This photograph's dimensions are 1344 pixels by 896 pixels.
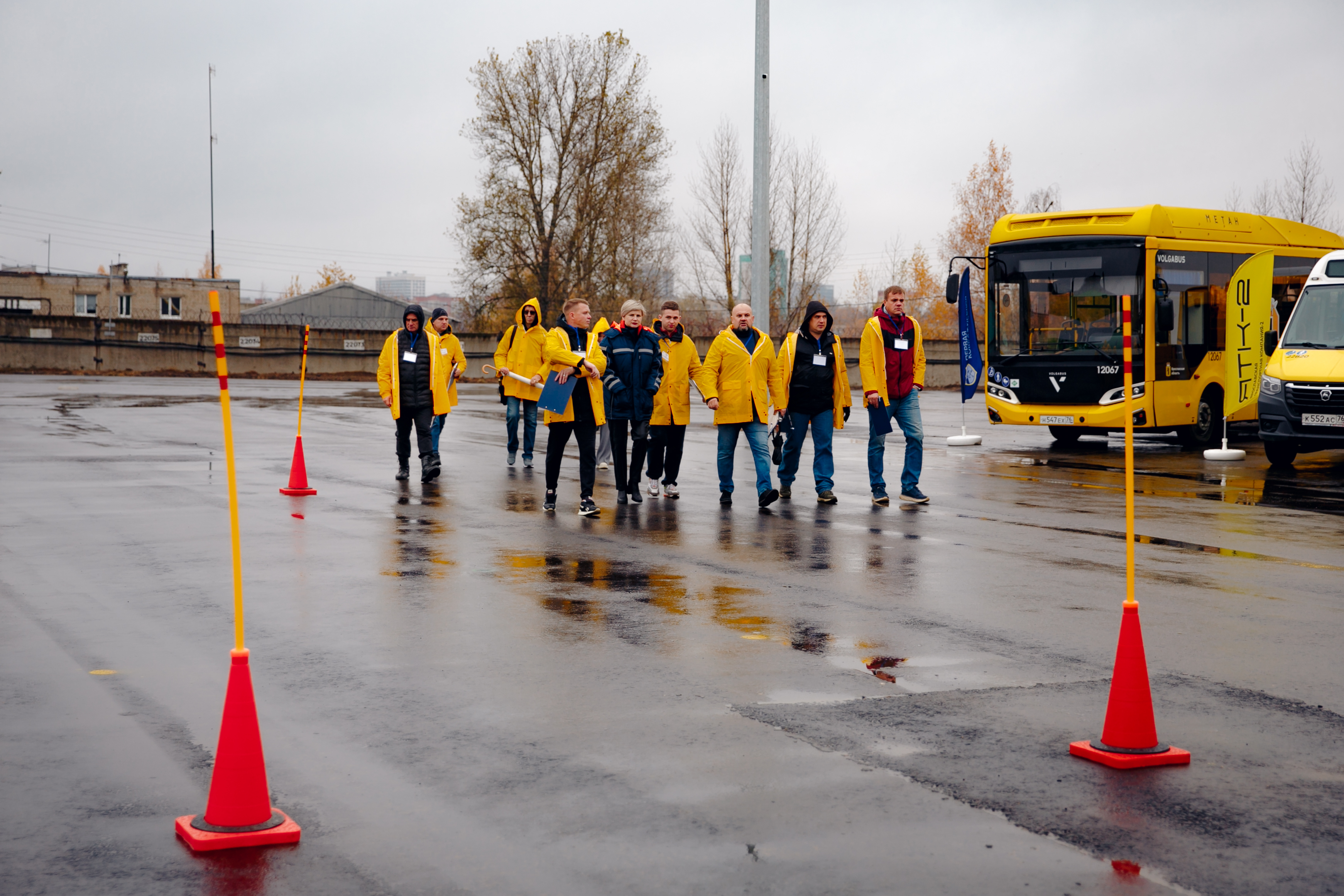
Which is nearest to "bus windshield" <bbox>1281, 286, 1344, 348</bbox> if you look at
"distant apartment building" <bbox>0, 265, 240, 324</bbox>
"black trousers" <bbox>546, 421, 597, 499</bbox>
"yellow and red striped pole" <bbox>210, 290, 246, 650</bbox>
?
"black trousers" <bbox>546, 421, 597, 499</bbox>

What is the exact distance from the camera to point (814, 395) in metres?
12.6

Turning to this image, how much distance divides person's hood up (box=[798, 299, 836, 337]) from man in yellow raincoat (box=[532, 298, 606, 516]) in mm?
1913

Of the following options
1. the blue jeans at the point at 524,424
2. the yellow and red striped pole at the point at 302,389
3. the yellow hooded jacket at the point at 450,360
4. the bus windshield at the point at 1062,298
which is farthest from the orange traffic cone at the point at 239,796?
the bus windshield at the point at 1062,298

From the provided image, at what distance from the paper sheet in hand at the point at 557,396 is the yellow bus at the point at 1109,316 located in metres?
9.69

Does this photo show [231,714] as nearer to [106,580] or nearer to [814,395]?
[106,580]

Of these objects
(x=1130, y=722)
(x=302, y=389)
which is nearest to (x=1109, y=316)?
(x=302, y=389)

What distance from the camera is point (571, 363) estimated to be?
38.6 feet

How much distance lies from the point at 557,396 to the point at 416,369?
322 cm

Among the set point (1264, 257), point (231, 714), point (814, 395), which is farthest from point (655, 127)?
point (231, 714)

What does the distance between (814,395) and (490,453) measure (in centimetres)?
690

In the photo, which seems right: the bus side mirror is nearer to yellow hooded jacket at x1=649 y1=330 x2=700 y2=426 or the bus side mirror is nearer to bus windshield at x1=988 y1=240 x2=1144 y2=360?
bus windshield at x1=988 y1=240 x2=1144 y2=360

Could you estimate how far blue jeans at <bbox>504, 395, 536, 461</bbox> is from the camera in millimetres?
16094

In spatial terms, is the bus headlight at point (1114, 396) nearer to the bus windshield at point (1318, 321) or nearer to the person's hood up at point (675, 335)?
the bus windshield at point (1318, 321)

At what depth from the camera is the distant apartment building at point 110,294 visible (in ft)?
238
